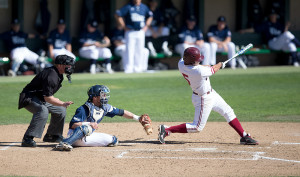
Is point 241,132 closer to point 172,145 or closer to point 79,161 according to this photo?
point 172,145

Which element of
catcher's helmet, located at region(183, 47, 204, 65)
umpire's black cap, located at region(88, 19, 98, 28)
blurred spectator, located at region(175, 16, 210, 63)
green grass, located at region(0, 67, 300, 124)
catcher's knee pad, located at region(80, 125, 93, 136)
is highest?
umpire's black cap, located at region(88, 19, 98, 28)

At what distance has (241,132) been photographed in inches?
304

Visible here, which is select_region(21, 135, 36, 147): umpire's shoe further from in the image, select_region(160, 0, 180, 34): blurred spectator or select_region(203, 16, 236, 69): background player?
select_region(160, 0, 180, 34): blurred spectator

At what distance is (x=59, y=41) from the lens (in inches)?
667

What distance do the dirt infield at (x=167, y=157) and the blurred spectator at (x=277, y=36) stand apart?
11295 mm

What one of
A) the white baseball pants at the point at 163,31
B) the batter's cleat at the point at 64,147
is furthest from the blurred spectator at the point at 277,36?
the batter's cleat at the point at 64,147

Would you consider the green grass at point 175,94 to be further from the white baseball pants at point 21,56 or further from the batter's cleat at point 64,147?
the batter's cleat at point 64,147

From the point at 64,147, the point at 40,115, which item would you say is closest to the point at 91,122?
the point at 64,147

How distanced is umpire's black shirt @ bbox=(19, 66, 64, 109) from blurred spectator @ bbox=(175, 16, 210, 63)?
430 inches

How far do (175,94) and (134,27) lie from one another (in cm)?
413

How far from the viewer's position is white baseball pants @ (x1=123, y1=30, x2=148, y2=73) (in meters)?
16.9

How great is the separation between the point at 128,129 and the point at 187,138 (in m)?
1.16

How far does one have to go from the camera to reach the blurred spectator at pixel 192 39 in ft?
59.9

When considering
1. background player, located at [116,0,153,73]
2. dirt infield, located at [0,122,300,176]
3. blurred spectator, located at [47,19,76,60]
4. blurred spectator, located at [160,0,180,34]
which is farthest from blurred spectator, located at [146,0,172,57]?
dirt infield, located at [0,122,300,176]
